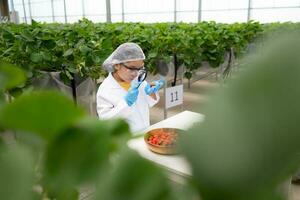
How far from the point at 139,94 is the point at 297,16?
786 cm

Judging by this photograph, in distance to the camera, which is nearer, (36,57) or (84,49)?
(36,57)

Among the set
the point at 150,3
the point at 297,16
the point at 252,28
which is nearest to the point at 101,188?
the point at 252,28

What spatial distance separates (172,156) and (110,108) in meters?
0.88

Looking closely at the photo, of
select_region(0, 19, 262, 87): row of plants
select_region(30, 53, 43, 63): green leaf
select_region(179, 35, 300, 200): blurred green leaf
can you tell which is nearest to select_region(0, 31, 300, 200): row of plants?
select_region(179, 35, 300, 200): blurred green leaf

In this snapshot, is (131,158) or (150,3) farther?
(150,3)

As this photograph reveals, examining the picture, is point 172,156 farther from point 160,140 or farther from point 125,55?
point 125,55

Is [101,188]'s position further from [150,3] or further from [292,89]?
[150,3]

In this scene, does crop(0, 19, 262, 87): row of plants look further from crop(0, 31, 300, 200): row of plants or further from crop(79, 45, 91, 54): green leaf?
crop(0, 31, 300, 200): row of plants

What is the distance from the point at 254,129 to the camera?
0.13m

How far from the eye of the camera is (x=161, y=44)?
3.41m

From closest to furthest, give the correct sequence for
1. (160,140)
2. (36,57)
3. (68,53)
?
(160,140), (36,57), (68,53)

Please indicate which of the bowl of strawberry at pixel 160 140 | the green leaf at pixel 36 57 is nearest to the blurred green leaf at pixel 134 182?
the bowl of strawberry at pixel 160 140

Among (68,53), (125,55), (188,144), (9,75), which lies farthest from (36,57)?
(188,144)

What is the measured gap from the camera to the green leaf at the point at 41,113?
14 centimetres
